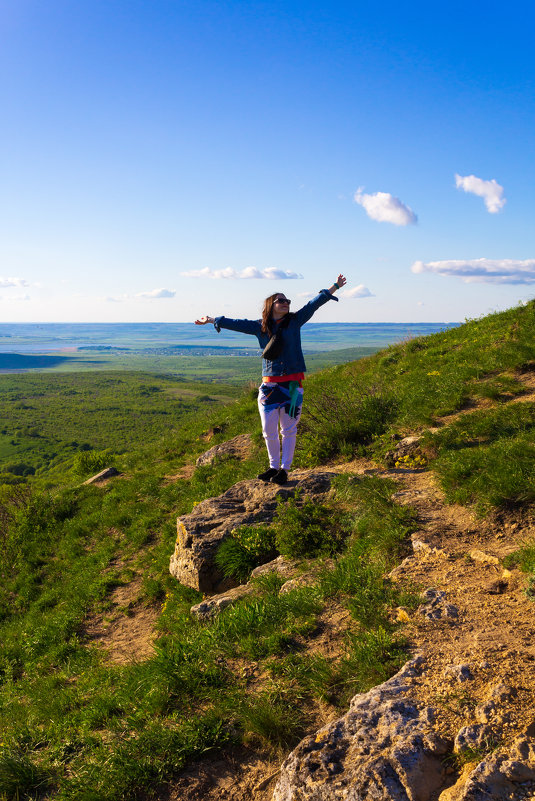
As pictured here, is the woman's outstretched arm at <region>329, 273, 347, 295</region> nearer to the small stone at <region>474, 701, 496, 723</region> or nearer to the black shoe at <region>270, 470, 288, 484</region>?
the black shoe at <region>270, 470, 288, 484</region>

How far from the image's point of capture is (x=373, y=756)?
2539 mm

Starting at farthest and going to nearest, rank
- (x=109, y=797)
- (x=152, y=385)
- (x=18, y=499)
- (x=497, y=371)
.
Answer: (x=152, y=385)
(x=18, y=499)
(x=497, y=371)
(x=109, y=797)

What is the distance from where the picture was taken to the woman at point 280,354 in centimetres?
648

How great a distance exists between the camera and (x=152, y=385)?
16188cm

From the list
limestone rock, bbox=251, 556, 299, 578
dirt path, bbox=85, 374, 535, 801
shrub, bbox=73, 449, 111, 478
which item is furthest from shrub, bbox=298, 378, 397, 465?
shrub, bbox=73, 449, 111, 478

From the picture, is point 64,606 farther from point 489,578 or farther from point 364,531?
point 489,578

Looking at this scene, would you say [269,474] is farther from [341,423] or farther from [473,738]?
[473,738]

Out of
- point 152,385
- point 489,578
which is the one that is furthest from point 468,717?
point 152,385

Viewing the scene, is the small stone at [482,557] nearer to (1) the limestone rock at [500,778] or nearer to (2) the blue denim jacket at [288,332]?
(1) the limestone rock at [500,778]

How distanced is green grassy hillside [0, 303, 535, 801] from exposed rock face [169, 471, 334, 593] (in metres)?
0.28

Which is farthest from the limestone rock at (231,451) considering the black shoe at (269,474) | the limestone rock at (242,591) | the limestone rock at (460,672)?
the limestone rock at (460,672)

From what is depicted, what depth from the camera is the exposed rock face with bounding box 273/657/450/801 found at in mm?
2367

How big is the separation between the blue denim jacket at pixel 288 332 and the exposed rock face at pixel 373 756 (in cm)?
429

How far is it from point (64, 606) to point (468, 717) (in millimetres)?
6890
